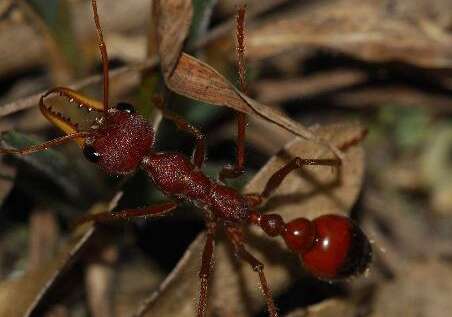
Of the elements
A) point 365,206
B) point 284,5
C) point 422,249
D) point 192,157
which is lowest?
point 422,249

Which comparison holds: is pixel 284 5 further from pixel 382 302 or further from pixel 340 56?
pixel 382 302

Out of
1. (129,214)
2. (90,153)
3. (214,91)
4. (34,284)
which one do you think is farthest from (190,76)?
(34,284)

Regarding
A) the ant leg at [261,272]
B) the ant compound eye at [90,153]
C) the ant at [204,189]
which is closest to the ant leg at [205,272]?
the ant at [204,189]

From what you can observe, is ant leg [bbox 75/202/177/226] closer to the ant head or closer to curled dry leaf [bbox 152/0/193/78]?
the ant head

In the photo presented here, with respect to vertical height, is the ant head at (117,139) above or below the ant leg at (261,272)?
above

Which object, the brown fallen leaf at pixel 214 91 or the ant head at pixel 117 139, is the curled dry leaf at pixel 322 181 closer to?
the brown fallen leaf at pixel 214 91

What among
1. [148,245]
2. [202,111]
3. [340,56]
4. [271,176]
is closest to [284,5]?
[340,56]

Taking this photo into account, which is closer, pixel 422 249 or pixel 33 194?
pixel 33 194

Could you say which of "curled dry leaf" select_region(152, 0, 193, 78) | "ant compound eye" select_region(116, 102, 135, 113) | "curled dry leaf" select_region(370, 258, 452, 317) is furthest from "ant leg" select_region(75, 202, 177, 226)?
"curled dry leaf" select_region(370, 258, 452, 317)
